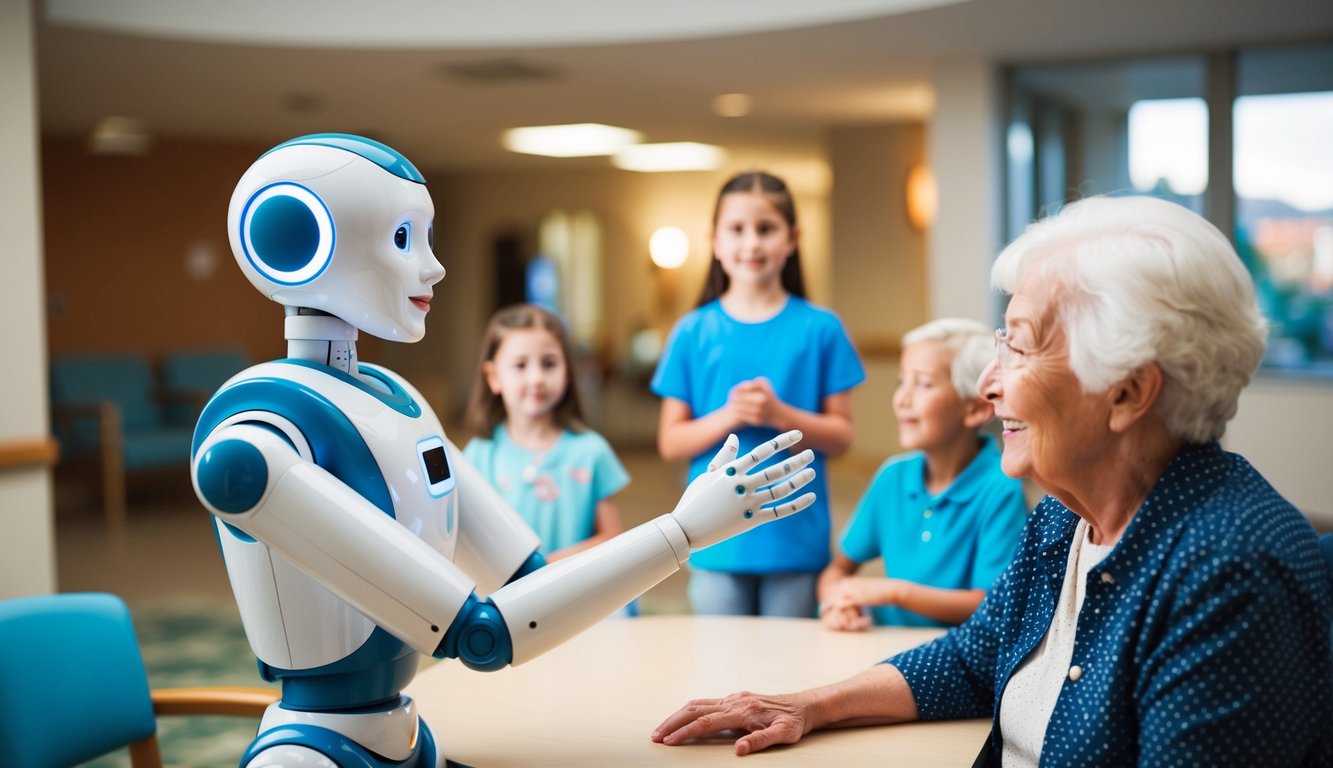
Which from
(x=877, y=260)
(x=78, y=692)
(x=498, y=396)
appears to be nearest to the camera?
(x=78, y=692)

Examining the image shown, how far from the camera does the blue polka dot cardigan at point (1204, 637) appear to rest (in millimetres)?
1039

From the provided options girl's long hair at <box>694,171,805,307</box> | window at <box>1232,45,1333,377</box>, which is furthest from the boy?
window at <box>1232,45,1333,377</box>

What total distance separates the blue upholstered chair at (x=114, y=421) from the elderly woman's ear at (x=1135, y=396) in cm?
713

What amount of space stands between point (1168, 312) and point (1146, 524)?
0.68 ft

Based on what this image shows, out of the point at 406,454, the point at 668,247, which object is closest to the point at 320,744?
the point at 406,454

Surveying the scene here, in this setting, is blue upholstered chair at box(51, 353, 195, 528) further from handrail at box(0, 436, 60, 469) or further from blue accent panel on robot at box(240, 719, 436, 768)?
blue accent panel on robot at box(240, 719, 436, 768)

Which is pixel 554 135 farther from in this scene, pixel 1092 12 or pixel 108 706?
pixel 108 706

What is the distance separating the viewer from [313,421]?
4.01ft

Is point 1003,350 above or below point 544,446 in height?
above

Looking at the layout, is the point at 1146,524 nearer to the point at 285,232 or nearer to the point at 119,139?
the point at 285,232

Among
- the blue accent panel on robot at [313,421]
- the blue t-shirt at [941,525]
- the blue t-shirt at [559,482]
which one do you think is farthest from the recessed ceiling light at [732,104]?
the blue accent panel on robot at [313,421]

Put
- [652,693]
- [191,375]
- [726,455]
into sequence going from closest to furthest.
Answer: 1. [726,455]
2. [652,693]
3. [191,375]

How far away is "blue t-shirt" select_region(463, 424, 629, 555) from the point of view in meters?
2.61

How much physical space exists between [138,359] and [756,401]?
7301 mm
